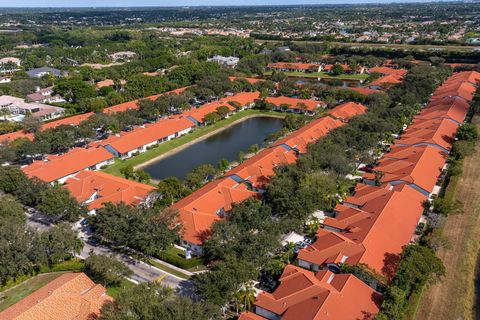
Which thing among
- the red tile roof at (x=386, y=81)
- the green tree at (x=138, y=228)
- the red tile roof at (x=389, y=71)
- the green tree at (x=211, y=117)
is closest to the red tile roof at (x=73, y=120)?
the green tree at (x=211, y=117)

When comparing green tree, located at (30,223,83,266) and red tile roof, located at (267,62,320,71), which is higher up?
green tree, located at (30,223,83,266)

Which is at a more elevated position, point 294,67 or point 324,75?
point 294,67

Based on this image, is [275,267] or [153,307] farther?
[275,267]

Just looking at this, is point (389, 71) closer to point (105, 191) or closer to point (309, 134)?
point (309, 134)

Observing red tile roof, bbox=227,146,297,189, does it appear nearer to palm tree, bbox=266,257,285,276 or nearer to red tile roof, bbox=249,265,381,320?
palm tree, bbox=266,257,285,276

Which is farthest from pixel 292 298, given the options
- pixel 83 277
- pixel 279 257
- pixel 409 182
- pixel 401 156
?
pixel 401 156

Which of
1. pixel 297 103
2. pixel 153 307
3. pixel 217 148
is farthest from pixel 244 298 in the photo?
pixel 297 103

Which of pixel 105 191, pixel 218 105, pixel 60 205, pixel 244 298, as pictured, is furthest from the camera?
pixel 218 105

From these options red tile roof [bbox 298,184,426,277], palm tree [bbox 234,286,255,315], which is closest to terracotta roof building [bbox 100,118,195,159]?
red tile roof [bbox 298,184,426,277]
